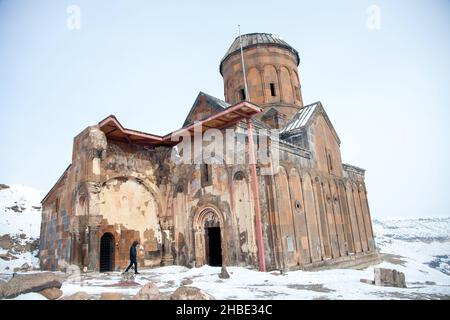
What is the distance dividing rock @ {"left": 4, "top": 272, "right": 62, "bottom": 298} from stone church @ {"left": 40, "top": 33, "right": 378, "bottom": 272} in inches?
214

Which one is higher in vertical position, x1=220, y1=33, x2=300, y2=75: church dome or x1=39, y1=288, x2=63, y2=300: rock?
x1=220, y1=33, x2=300, y2=75: church dome

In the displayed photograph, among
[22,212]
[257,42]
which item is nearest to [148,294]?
[257,42]

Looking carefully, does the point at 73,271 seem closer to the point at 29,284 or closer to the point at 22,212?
the point at 29,284

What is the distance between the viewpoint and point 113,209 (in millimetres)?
14148

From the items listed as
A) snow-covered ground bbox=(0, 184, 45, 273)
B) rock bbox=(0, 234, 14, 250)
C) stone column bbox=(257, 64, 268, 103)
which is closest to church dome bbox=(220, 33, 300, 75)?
stone column bbox=(257, 64, 268, 103)

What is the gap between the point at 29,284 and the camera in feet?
22.9

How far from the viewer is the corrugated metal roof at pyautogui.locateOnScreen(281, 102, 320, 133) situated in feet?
56.9

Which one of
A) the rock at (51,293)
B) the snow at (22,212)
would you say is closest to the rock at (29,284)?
the rock at (51,293)

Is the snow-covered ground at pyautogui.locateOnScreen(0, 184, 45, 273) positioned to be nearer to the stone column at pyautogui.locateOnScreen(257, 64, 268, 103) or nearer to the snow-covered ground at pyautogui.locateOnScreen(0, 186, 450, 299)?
the snow-covered ground at pyautogui.locateOnScreen(0, 186, 450, 299)

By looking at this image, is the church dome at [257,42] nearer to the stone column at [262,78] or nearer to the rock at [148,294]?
the stone column at [262,78]

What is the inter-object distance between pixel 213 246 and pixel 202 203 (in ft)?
7.02

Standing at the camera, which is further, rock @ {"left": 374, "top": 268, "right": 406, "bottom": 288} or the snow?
the snow

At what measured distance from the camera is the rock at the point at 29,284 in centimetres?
669
